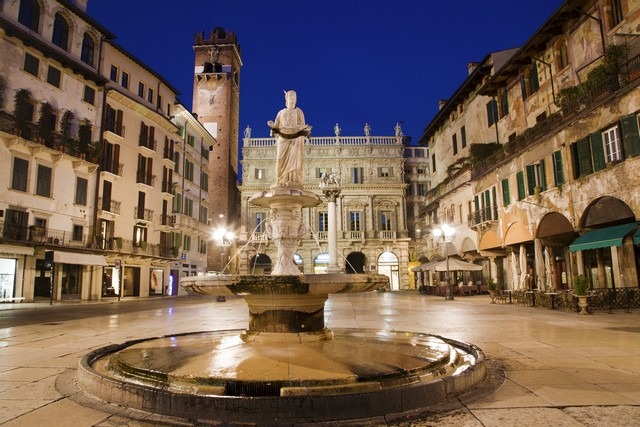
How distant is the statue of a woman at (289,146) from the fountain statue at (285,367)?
0.64 m

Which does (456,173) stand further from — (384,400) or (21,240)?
(384,400)

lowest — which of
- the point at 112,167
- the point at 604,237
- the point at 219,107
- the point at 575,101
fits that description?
the point at 604,237

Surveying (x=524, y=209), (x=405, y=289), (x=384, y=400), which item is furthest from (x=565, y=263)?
(x=405, y=289)

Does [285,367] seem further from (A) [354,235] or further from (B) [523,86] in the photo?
(A) [354,235]

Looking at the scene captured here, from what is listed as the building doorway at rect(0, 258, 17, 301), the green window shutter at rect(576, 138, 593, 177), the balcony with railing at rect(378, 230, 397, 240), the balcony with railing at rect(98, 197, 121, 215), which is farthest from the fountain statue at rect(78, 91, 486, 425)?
the balcony with railing at rect(378, 230, 397, 240)

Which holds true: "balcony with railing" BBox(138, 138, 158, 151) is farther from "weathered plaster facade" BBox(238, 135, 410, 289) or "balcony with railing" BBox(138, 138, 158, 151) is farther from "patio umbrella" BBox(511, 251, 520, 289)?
"patio umbrella" BBox(511, 251, 520, 289)

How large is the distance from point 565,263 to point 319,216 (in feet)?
→ 101

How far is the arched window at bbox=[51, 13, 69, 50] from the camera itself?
27.2 m

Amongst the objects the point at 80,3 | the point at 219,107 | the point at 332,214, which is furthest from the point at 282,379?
the point at 219,107

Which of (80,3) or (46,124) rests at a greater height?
(80,3)

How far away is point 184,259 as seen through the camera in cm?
4084

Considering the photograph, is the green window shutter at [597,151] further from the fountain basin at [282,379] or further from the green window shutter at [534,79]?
the fountain basin at [282,379]

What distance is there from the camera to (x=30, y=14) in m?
25.3

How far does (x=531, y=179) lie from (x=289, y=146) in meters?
16.8
